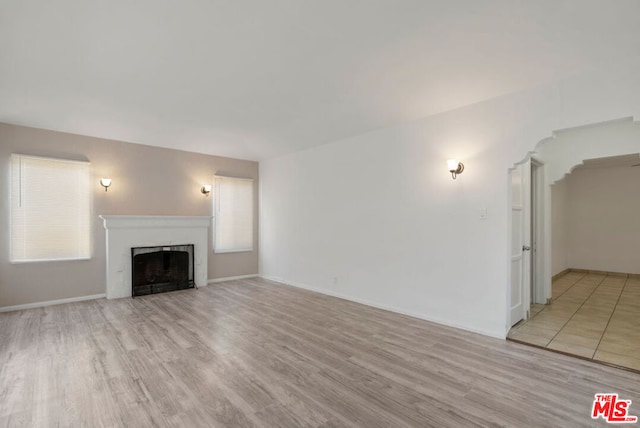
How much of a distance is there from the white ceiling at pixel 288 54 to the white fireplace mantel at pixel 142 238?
5.83 feet

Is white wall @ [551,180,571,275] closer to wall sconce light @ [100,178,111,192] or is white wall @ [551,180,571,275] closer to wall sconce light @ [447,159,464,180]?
wall sconce light @ [447,159,464,180]

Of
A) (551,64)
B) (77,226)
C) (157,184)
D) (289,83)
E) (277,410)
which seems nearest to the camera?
(277,410)

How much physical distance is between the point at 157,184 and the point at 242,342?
385cm

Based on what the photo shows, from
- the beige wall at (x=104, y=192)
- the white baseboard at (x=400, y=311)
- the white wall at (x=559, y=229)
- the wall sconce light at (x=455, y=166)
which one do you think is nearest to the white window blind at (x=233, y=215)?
the beige wall at (x=104, y=192)

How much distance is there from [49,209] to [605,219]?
37.7 feet

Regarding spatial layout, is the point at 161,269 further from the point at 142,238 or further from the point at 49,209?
the point at 49,209

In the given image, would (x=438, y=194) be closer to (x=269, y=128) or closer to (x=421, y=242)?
(x=421, y=242)

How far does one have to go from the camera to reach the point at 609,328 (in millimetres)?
3682

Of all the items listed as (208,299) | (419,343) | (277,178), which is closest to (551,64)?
(419,343)

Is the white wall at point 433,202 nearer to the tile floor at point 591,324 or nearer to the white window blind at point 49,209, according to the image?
the tile floor at point 591,324

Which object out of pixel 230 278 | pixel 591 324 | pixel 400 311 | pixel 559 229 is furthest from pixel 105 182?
pixel 559 229

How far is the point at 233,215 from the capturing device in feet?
22.4

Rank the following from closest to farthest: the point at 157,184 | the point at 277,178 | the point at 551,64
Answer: the point at 551,64 < the point at 157,184 < the point at 277,178

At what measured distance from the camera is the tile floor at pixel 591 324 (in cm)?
308
